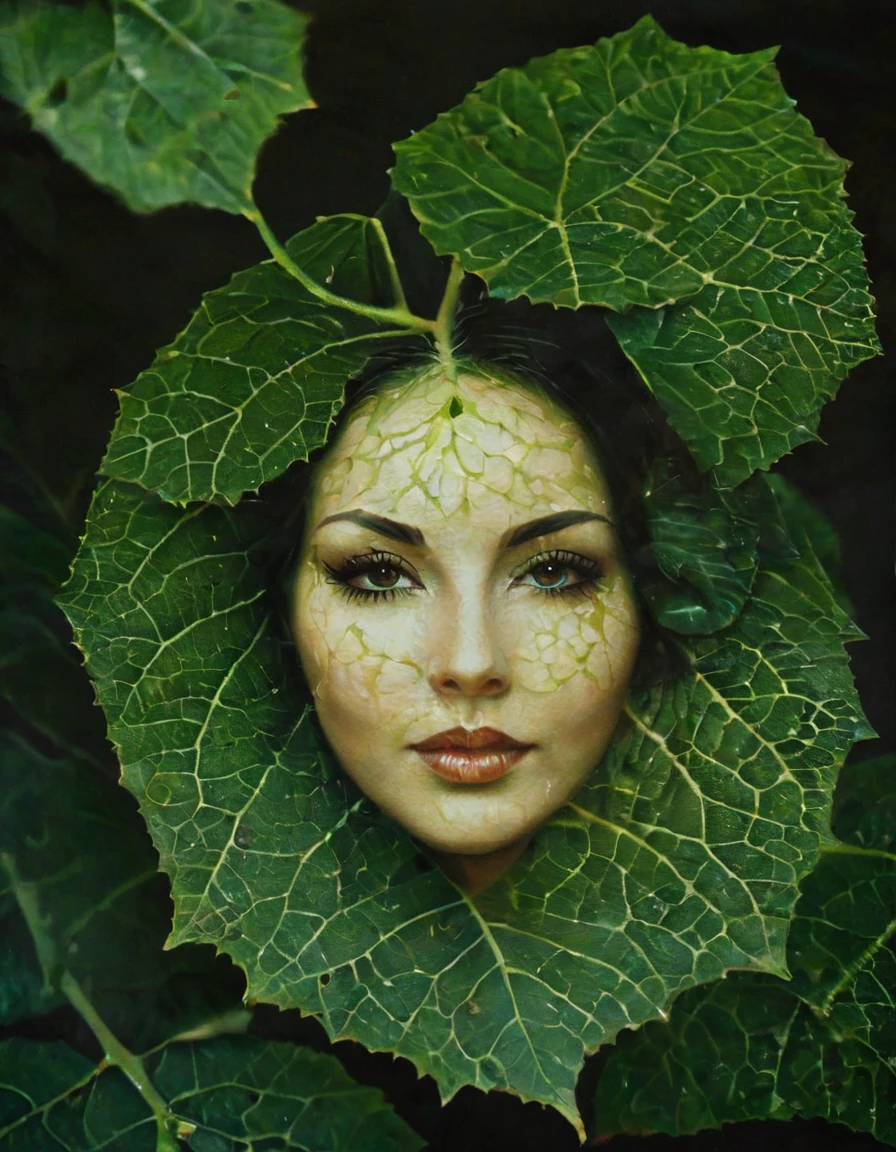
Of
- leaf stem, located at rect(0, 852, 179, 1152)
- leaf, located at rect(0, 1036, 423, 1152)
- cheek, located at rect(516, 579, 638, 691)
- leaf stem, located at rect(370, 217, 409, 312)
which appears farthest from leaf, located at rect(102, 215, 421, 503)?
leaf, located at rect(0, 1036, 423, 1152)

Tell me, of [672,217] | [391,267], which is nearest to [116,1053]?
[391,267]

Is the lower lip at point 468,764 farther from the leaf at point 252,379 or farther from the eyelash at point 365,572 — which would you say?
the leaf at point 252,379

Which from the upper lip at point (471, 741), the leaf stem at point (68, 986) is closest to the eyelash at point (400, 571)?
the upper lip at point (471, 741)

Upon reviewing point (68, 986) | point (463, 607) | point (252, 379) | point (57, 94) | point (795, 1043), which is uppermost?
point (57, 94)

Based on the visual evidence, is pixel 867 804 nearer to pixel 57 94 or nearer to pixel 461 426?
pixel 461 426

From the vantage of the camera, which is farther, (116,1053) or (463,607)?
(116,1053)

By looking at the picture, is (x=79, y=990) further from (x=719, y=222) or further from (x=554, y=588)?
(x=719, y=222)

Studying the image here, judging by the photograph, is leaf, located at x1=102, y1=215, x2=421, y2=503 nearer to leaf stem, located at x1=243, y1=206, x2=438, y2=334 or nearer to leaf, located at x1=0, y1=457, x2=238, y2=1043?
leaf stem, located at x1=243, y1=206, x2=438, y2=334
